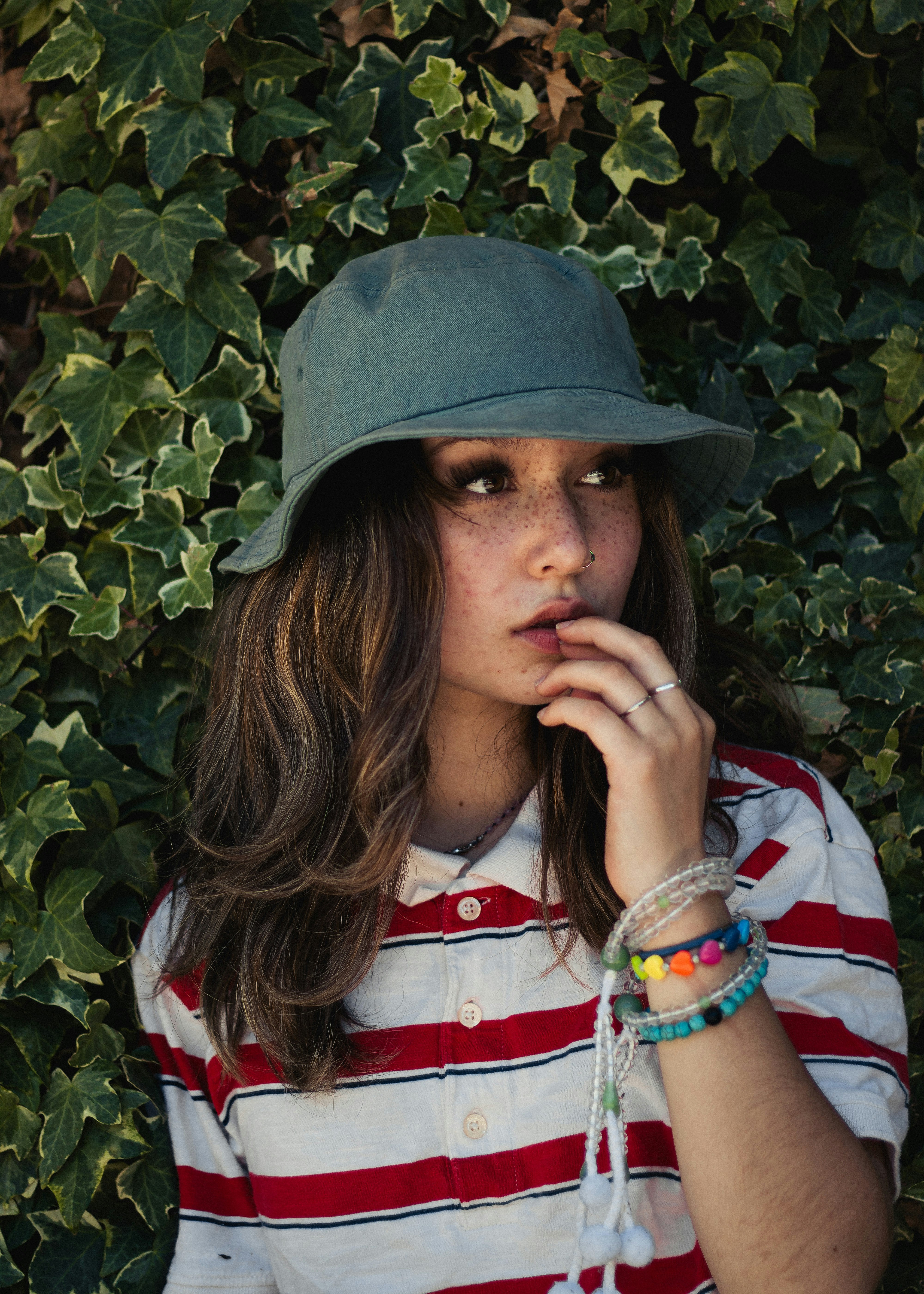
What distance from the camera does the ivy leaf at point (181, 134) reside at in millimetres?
2080

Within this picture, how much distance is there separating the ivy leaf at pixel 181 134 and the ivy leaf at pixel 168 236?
59mm

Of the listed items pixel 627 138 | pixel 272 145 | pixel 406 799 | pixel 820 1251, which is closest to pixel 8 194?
pixel 272 145

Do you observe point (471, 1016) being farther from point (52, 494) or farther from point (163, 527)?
point (52, 494)

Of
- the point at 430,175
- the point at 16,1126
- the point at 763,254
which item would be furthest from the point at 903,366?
the point at 16,1126

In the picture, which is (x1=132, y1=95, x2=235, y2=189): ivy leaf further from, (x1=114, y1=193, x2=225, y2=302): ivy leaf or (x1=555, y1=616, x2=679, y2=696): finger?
(x1=555, y1=616, x2=679, y2=696): finger

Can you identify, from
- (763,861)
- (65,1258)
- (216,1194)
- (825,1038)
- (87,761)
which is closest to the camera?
(825,1038)

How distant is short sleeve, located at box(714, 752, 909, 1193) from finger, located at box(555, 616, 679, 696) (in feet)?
1.30

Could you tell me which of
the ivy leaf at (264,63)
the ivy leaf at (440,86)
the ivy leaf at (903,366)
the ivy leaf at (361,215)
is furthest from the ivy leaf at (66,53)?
the ivy leaf at (903,366)

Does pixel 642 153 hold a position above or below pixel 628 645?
above

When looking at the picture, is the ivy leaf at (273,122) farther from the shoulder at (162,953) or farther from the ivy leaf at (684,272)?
the shoulder at (162,953)

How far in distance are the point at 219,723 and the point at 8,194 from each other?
3.98 ft

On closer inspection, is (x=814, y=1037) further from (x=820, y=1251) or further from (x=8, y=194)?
(x=8, y=194)

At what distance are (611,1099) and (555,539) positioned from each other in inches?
32.0

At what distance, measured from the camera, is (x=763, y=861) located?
178 cm
